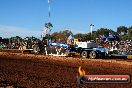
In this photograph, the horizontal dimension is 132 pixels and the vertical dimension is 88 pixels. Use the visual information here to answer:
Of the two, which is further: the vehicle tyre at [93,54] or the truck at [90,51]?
the truck at [90,51]

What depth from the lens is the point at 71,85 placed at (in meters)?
11.7

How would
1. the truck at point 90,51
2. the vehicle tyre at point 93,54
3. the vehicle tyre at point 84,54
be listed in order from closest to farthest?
the vehicle tyre at point 93,54 → the truck at point 90,51 → the vehicle tyre at point 84,54

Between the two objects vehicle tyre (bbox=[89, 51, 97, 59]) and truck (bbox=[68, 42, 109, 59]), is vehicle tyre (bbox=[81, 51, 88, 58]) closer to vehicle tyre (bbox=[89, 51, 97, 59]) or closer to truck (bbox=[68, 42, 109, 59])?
truck (bbox=[68, 42, 109, 59])

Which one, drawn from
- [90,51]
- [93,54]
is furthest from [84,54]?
[93,54]

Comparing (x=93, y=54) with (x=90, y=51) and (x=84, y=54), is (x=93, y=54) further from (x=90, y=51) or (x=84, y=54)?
(x=84, y=54)

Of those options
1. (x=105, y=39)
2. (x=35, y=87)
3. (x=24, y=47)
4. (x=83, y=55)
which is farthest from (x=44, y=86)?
(x=105, y=39)

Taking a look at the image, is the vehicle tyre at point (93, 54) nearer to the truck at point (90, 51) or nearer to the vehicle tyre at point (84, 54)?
the truck at point (90, 51)

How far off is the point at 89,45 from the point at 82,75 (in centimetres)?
2306

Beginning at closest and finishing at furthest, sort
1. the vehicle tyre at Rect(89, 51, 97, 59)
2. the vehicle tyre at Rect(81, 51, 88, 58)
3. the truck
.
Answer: the vehicle tyre at Rect(89, 51, 97, 59) → the truck → the vehicle tyre at Rect(81, 51, 88, 58)

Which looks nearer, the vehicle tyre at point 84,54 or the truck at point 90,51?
the truck at point 90,51

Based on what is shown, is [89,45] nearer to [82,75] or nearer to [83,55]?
[83,55]

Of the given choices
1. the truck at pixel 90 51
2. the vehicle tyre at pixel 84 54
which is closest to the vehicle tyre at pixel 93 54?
the truck at pixel 90 51

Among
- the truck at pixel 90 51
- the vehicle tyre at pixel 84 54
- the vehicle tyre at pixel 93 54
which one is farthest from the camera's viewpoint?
the vehicle tyre at pixel 84 54

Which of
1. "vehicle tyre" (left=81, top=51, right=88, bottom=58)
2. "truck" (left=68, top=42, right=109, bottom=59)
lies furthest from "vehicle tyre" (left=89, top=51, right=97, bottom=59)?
"vehicle tyre" (left=81, top=51, right=88, bottom=58)
